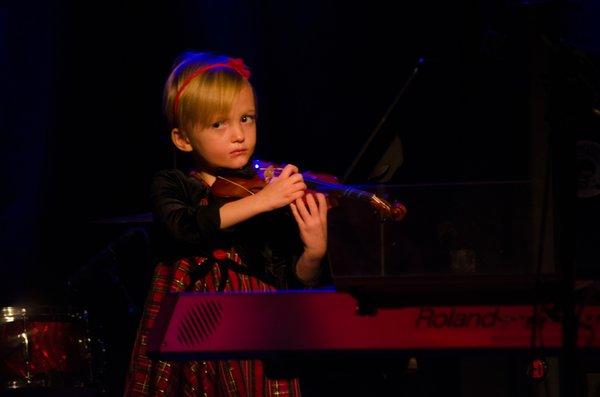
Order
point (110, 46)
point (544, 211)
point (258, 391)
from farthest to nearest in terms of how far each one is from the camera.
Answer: point (110, 46) < point (258, 391) < point (544, 211)

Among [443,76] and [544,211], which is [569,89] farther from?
[443,76]

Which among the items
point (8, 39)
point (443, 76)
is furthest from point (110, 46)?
point (443, 76)

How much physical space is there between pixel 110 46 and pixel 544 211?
8.23 ft

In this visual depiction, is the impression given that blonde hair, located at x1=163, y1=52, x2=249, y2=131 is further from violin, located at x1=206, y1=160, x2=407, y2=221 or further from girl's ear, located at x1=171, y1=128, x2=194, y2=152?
violin, located at x1=206, y1=160, x2=407, y2=221

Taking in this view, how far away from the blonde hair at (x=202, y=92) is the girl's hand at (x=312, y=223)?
35 cm

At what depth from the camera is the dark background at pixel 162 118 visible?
11.0 ft

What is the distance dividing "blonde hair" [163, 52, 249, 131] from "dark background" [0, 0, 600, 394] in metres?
0.68

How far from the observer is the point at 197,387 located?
211 cm

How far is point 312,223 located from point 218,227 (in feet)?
0.82

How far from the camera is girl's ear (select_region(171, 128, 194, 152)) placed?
2.48 m

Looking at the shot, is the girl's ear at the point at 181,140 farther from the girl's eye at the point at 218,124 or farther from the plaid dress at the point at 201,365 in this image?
the plaid dress at the point at 201,365

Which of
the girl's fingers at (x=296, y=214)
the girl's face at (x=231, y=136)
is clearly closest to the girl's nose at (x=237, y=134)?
the girl's face at (x=231, y=136)

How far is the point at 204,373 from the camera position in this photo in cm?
212

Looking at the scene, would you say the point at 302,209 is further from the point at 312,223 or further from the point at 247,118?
the point at 247,118
